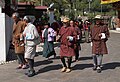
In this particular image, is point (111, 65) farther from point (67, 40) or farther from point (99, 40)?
point (67, 40)

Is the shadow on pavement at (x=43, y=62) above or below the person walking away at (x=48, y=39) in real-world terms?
below

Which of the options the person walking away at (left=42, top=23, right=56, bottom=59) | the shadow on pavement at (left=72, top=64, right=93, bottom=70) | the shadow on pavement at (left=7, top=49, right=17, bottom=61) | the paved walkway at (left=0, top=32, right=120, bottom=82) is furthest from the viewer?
the shadow on pavement at (left=7, top=49, right=17, bottom=61)

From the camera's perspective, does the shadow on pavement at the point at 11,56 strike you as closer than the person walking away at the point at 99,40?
No

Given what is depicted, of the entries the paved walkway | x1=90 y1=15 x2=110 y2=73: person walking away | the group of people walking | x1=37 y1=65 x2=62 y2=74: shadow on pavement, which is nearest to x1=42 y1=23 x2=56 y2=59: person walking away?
the paved walkway

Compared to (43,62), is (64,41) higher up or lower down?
higher up

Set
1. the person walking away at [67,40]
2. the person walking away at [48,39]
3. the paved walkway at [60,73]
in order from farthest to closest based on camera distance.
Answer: the person walking away at [48,39] → the person walking away at [67,40] → the paved walkway at [60,73]

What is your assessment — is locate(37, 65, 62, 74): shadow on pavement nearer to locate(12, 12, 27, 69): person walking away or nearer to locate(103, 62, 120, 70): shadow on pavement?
locate(12, 12, 27, 69): person walking away

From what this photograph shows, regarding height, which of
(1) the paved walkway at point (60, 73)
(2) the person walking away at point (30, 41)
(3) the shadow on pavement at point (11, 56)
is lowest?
(1) the paved walkway at point (60, 73)

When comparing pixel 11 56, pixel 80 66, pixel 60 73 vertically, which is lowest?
pixel 60 73

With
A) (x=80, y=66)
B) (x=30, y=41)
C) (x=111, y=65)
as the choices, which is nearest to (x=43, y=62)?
(x=80, y=66)

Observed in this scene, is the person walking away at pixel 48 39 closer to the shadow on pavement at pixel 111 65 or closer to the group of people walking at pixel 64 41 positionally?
the group of people walking at pixel 64 41

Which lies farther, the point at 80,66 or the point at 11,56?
the point at 11,56

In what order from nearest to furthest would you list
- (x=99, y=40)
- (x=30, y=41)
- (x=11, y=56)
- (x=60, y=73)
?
1. (x=30, y=41)
2. (x=60, y=73)
3. (x=99, y=40)
4. (x=11, y=56)

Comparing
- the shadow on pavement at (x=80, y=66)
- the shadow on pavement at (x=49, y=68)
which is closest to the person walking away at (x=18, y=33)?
the shadow on pavement at (x=49, y=68)
